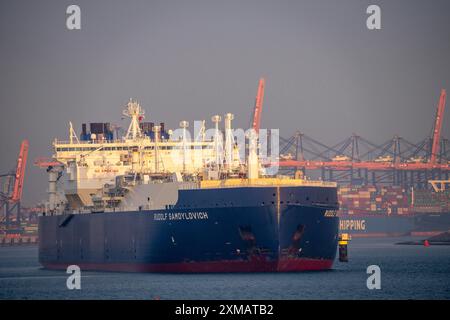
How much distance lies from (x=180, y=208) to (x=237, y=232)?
4228 mm

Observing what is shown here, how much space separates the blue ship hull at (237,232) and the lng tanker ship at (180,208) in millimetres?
58

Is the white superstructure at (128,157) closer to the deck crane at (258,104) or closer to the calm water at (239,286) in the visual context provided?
the calm water at (239,286)

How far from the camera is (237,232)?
71.4 meters

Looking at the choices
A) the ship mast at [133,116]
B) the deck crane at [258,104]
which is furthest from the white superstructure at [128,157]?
the deck crane at [258,104]

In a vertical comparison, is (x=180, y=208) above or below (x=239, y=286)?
above

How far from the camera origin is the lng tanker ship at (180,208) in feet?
234

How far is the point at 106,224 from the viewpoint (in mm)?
82438

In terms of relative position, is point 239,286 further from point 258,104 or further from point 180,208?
point 258,104

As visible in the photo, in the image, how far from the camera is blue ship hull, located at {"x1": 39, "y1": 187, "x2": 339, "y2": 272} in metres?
71.1

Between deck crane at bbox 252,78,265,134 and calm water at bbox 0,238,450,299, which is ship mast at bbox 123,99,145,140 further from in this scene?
deck crane at bbox 252,78,265,134

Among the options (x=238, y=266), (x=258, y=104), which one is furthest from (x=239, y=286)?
(x=258, y=104)

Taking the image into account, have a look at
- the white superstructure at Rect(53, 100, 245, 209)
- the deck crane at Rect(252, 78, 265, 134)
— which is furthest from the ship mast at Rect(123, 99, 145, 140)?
the deck crane at Rect(252, 78, 265, 134)
